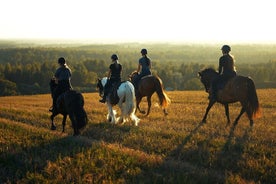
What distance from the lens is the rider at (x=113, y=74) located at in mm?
15938

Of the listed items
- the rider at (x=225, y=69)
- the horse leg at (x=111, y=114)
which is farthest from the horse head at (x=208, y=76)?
the horse leg at (x=111, y=114)

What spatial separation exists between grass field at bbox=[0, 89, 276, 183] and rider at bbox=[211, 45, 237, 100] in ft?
5.48

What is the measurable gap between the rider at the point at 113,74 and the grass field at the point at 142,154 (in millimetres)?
1634

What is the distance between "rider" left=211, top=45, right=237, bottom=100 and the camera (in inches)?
607

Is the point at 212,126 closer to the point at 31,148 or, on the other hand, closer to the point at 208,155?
the point at 208,155

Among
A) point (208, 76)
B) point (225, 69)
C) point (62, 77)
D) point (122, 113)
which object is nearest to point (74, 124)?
point (62, 77)

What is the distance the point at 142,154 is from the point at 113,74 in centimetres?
599

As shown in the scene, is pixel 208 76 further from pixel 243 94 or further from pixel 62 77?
pixel 62 77

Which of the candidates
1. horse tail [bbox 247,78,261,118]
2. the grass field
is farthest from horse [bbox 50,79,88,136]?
horse tail [bbox 247,78,261,118]

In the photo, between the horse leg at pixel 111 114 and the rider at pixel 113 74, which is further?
the horse leg at pixel 111 114

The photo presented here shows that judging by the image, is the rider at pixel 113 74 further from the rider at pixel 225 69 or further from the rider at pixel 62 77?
the rider at pixel 225 69

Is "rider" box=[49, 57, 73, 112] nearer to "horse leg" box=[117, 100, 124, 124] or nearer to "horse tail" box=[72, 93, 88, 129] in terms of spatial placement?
"horse tail" box=[72, 93, 88, 129]

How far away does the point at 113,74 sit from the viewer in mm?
16203

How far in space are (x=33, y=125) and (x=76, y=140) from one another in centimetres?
477
